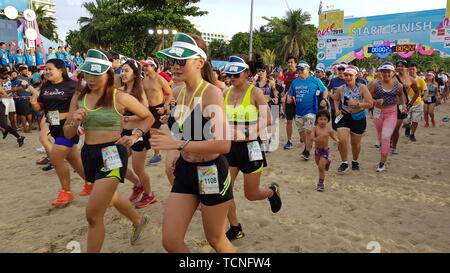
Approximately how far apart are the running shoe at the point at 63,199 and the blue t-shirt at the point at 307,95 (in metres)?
5.21

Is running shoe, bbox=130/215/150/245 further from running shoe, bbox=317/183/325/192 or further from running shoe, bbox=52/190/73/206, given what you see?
running shoe, bbox=317/183/325/192

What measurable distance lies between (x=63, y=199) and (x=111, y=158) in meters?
2.42

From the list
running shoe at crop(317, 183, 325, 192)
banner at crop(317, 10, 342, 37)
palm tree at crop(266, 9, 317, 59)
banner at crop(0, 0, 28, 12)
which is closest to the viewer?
running shoe at crop(317, 183, 325, 192)

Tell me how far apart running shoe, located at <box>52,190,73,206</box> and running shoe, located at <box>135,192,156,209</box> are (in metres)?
1.14

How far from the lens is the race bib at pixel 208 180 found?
2.34 meters

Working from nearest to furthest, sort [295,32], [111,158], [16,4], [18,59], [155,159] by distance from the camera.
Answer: [111,158], [155,159], [18,59], [16,4], [295,32]

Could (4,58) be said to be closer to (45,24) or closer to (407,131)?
(407,131)

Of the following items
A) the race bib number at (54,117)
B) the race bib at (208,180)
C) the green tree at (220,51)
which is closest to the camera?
the race bib at (208,180)

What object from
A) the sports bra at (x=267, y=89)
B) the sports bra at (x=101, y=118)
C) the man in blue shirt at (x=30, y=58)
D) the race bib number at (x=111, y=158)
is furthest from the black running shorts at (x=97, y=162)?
the man in blue shirt at (x=30, y=58)

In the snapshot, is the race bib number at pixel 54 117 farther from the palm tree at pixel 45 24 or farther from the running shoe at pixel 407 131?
the palm tree at pixel 45 24

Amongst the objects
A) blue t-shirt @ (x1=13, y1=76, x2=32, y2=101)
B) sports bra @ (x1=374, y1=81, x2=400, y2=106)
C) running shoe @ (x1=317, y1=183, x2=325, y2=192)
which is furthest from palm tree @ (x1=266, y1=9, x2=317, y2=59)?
running shoe @ (x1=317, y1=183, x2=325, y2=192)

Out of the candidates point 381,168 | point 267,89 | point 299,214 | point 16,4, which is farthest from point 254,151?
point 16,4

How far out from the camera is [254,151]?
140 inches

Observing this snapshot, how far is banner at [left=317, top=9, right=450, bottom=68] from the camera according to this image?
20938mm
